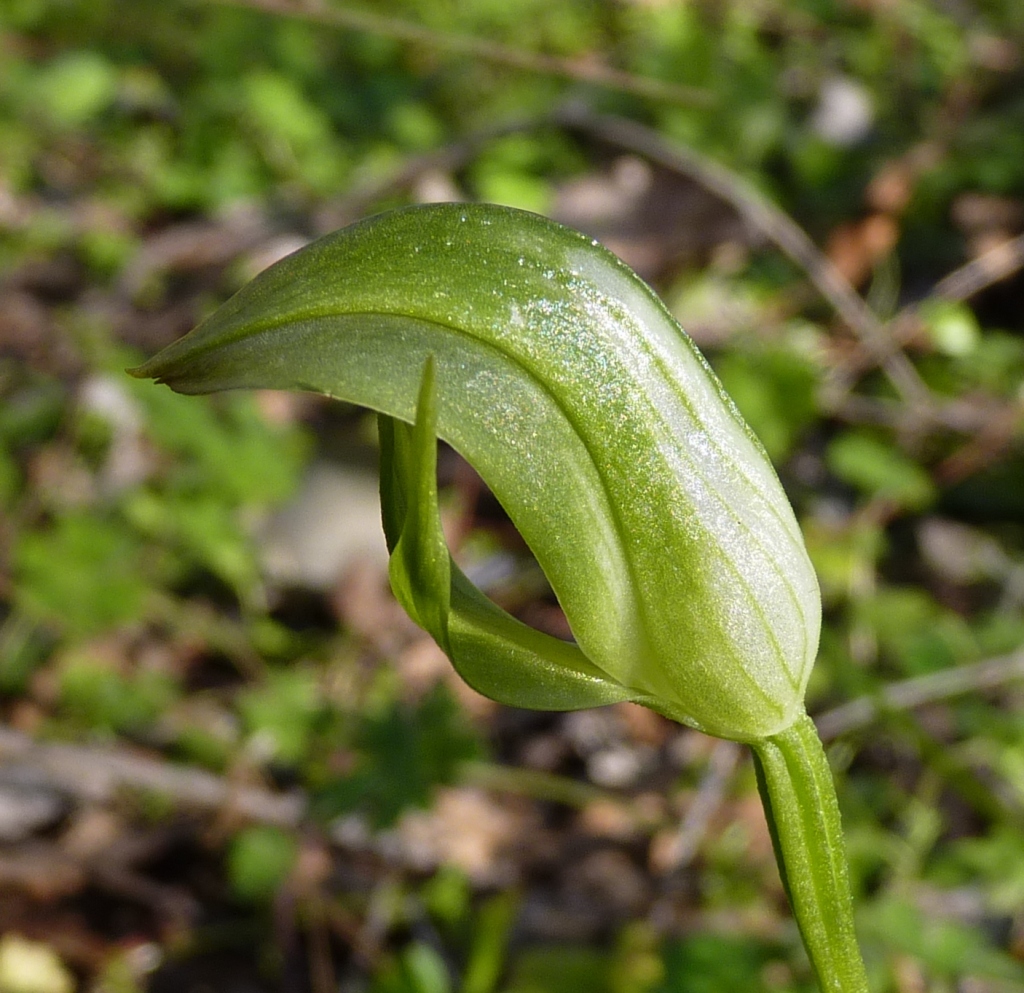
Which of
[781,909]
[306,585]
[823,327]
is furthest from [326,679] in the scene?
[823,327]

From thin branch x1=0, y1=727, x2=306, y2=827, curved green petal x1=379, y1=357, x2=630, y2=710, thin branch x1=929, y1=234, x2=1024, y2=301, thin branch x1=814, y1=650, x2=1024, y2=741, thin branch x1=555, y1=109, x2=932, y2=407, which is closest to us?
curved green petal x1=379, y1=357, x2=630, y2=710

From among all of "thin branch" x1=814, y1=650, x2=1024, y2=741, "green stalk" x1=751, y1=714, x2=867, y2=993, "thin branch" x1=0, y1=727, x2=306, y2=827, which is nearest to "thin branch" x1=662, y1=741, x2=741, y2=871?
"thin branch" x1=814, y1=650, x2=1024, y2=741


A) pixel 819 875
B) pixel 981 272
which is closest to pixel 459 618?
pixel 819 875

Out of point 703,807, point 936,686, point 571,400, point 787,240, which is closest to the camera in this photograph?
point 571,400

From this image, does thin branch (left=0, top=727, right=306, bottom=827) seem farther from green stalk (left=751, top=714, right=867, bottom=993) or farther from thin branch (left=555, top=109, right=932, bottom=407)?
thin branch (left=555, top=109, right=932, bottom=407)

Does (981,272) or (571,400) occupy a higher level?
(981,272)

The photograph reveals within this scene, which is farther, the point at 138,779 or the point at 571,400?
the point at 138,779

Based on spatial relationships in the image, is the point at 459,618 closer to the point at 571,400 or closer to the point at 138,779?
the point at 571,400
